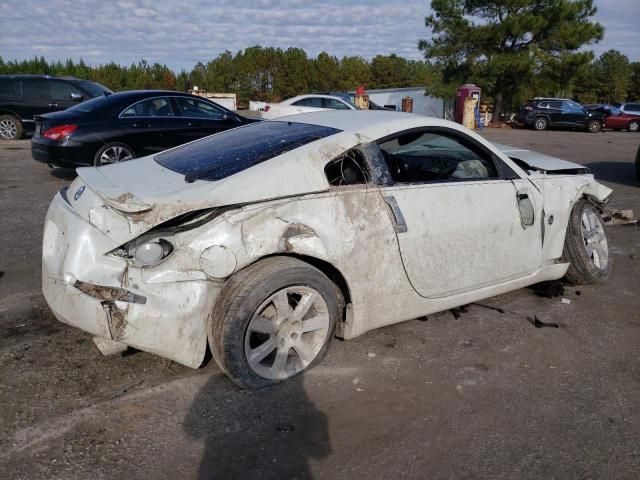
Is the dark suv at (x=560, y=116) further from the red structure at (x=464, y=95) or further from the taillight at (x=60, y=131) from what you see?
the taillight at (x=60, y=131)

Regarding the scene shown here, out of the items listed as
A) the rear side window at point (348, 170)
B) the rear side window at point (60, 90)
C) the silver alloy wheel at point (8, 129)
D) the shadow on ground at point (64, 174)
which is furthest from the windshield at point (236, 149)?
the silver alloy wheel at point (8, 129)

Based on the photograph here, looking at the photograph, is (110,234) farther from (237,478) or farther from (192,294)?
(237,478)

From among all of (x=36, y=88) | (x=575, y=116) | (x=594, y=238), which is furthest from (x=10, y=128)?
(x=575, y=116)

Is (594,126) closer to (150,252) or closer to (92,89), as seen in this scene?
(92,89)

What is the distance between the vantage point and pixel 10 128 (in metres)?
14.2

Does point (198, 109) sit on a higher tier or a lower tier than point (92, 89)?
lower

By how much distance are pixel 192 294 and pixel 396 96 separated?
39483mm

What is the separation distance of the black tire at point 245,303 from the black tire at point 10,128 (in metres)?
13.8

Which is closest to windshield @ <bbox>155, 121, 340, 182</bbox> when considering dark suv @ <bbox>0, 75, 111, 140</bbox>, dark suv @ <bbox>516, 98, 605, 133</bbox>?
dark suv @ <bbox>0, 75, 111, 140</bbox>

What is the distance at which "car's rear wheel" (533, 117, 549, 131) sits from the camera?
90.2ft

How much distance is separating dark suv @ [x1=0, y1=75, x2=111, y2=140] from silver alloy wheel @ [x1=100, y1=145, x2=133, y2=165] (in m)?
5.60

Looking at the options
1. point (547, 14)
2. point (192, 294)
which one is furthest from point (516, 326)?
point (547, 14)

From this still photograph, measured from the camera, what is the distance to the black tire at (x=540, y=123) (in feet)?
90.2

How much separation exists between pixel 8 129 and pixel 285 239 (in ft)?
46.1
